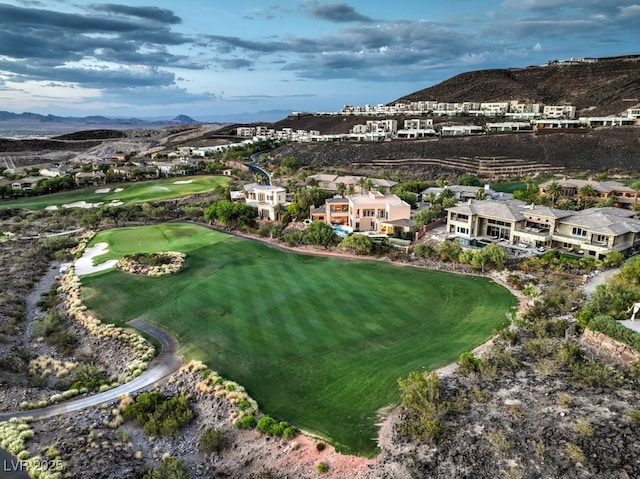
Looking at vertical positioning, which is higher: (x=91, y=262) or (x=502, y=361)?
(x=502, y=361)

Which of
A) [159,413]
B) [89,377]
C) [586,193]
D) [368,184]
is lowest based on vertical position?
[89,377]

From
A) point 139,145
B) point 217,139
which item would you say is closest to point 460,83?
point 217,139

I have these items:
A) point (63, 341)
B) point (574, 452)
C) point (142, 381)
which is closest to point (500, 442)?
point (574, 452)

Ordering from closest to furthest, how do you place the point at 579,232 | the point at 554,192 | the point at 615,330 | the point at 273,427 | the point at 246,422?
1. the point at 273,427
2. the point at 246,422
3. the point at 615,330
4. the point at 579,232
5. the point at 554,192

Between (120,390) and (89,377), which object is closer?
(120,390)

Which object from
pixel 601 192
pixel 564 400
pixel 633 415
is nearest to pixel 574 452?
pixel 564 400

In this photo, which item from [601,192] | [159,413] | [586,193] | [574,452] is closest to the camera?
[574,452]

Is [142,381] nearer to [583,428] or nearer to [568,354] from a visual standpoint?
[583,428]
